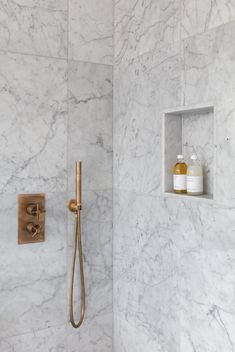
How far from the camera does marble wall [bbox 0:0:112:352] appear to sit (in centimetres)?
170

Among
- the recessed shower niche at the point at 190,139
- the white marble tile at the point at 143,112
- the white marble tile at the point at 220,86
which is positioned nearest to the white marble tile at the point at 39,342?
the white marble tile at the point at 143,112

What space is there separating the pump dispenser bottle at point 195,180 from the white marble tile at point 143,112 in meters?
0.21

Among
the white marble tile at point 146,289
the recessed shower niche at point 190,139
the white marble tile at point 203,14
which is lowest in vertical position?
the white marble tile at point 146,289

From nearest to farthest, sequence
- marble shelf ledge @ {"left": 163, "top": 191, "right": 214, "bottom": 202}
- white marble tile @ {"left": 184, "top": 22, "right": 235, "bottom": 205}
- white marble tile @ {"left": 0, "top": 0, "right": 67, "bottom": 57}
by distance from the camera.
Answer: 1. white marble tile @ {"left": 184, "top": 22, "right": 235, "bottom": 205}
2. marble shelf ledge @ {"left": 163, "top": 191, "right": 214, "bottom": 202}
3. white marble tile @ {"left": 0, "top": 0, "right": 67, "bottom": 57}

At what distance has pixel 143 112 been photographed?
173 cm

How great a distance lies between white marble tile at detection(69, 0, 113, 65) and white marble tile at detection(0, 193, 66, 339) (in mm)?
725

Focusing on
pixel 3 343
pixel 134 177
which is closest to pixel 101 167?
pixel 134 177

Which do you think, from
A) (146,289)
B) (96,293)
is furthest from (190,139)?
(96,293)

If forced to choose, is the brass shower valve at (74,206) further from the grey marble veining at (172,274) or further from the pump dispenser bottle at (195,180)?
the pump dispenser bottle at (195,180)

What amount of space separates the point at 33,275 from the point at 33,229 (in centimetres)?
22

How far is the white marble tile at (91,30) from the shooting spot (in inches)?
72.7

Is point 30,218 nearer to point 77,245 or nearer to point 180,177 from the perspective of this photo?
point 77,245

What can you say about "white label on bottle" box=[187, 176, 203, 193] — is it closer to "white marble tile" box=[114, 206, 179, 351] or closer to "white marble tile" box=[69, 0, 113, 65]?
"white marble tile" box=[114, 206, 179, 351]

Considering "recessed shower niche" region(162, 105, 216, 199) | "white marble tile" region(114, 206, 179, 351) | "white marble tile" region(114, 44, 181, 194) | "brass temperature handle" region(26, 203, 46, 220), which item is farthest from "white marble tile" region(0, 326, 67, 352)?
"recessed shower niche" region(162, 105, 216, 199)
